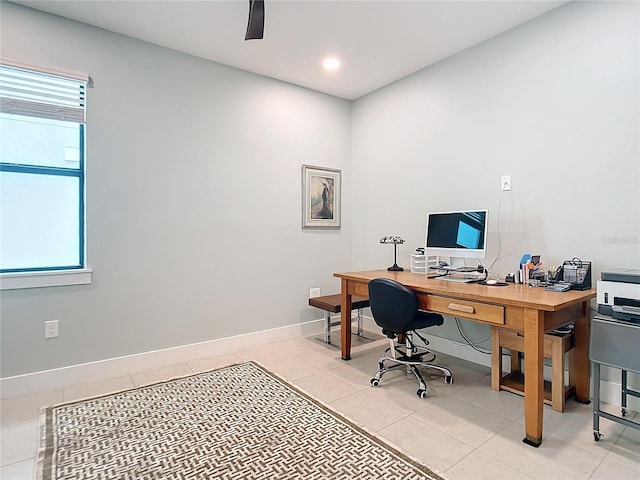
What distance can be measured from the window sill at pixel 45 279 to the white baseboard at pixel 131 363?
63cm

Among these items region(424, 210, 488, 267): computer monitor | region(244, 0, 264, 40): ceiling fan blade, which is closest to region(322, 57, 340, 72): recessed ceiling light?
region(244, 0, 264, 40): ceiling fan blade

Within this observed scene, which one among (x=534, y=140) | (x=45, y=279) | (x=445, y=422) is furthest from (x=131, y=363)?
(x=534, y=140)

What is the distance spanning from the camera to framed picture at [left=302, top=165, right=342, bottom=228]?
3857mm

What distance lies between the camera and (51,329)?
2568mm

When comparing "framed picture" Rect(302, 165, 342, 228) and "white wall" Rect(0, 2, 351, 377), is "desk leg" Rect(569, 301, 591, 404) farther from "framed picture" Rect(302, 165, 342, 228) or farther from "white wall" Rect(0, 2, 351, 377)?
"framed picture" Rect(302, 165, 342, 228)

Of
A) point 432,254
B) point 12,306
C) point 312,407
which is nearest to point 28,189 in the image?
point 12,306

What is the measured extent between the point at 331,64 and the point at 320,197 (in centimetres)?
135

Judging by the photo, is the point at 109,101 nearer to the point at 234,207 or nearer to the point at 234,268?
the point at 234,207

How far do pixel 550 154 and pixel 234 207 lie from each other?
2643 mm

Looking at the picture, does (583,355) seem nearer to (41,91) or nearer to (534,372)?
(534,372)

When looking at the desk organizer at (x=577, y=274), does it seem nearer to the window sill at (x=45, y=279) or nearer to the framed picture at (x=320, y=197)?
the framed picture at (x=320, y=197)

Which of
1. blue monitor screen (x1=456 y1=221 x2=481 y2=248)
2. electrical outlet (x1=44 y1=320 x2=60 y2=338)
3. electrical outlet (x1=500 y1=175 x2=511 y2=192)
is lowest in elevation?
electrical outlet (x1=44 y1=320 x2=60 y2=338)

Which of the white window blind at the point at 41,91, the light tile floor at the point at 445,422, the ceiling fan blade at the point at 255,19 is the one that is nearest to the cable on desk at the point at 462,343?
the light tile floor at the point at 445,422

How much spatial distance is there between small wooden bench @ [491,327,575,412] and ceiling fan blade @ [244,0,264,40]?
2573 millimetres
